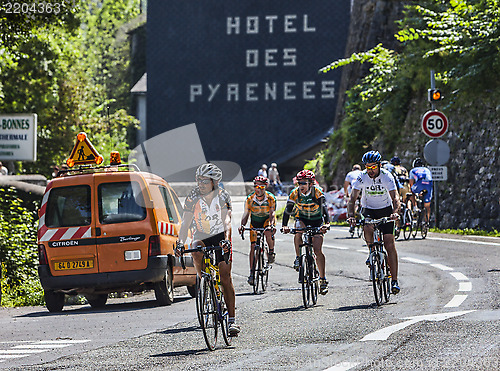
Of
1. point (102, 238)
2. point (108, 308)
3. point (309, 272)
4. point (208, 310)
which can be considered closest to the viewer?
point (208, 310)

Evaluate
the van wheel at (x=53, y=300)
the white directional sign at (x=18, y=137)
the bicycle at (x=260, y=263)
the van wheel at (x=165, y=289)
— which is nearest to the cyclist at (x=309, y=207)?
the bicycle at (x=260, y=263)

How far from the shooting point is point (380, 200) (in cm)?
1307

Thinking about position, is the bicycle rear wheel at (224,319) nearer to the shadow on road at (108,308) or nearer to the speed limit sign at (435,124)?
the shadow on road at (108,308)

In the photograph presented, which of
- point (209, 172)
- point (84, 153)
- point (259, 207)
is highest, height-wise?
point (84, 153)

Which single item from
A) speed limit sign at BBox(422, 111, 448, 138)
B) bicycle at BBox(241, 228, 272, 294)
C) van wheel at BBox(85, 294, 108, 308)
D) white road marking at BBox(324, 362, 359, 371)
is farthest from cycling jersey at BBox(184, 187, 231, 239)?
speed limit sign at BBox(422, 111, 448, 138)

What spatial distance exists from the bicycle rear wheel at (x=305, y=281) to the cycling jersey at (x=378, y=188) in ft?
4.00

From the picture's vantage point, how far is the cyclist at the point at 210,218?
9898 millimetres

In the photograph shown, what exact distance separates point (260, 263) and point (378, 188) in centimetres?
333

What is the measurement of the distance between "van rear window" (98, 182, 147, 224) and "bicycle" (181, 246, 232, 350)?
4.59 metres

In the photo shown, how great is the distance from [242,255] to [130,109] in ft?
177

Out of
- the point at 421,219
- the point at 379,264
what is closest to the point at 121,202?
the point at 379,264

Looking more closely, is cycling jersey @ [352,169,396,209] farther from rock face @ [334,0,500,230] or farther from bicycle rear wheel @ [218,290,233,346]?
rock face @ [334,0,500,230]

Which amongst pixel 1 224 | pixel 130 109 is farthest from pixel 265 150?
pixel 1 224

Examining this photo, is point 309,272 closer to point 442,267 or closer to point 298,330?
point 298,330
